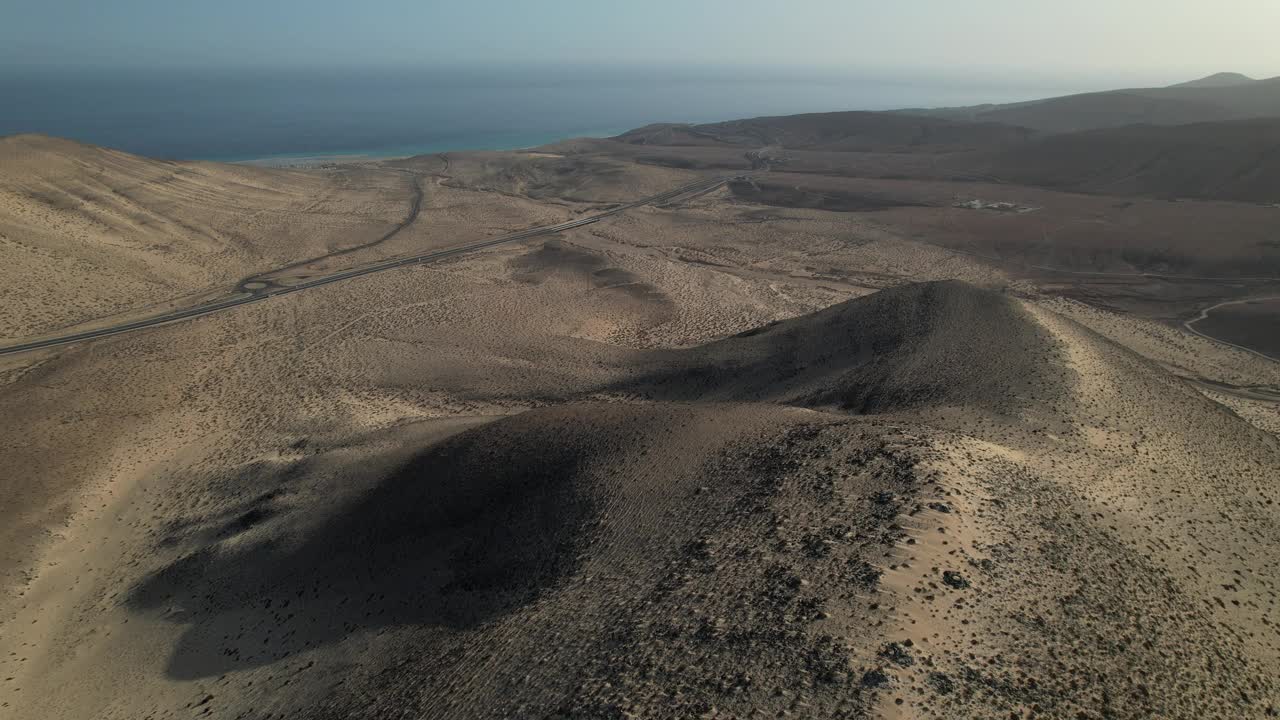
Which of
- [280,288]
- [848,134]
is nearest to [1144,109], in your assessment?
[848,134]

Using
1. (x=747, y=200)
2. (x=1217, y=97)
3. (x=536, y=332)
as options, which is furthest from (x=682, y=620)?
(x=1217, y=97)

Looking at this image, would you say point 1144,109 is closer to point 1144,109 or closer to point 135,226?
point 1144,109

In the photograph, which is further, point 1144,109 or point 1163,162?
point 1144,109

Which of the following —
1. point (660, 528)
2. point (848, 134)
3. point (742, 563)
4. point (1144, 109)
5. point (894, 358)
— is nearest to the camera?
point (742, 563)

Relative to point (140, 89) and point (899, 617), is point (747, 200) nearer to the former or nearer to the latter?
point (899, 617)

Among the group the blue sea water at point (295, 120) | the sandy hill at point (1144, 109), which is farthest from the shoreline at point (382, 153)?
the sandy hill at point (1144, 109)

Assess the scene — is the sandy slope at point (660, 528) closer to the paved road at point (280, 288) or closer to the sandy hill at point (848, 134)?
the paved road at point (280, 288)

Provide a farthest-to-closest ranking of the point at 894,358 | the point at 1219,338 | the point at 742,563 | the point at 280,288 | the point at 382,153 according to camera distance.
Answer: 1. the point at 382,153
2. the point at 280,288
3. the point at 1219,338
4. the point at 894,358
5. the point at 742,563

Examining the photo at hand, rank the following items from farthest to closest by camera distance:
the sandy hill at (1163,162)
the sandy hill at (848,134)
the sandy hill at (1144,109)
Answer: the sandy hill at (1144,109) → the sandy hill at (848,134) → the sandy hill at (1163,162)
